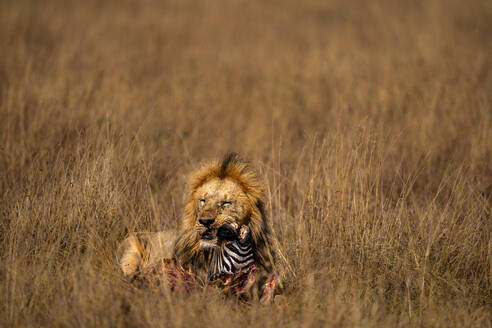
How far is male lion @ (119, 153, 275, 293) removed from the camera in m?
2.71

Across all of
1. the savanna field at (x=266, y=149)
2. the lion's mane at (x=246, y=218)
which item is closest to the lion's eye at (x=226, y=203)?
the lion's mane at (x=246, y=218)

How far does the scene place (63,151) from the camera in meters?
3.98

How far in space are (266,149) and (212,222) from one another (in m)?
2.58

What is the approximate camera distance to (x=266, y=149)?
5.16 metres

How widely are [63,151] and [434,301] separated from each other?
295cm

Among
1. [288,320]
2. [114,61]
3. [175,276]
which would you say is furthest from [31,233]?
[114,61]

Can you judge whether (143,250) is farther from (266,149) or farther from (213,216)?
(266,149)

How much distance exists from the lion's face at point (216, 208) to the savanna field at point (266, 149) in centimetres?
30

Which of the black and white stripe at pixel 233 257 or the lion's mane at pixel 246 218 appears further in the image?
the lion's mane at pixel 246 218

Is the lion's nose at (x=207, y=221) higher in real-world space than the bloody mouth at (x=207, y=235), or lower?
higher

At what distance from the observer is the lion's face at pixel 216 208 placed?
2652mm

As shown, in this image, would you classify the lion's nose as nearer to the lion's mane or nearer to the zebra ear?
the zebra ear

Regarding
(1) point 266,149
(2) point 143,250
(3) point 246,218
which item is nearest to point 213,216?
(3) point 246,218

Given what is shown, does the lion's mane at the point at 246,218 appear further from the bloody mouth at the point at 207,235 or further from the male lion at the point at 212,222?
the bloody mouth at the point at 207,235
